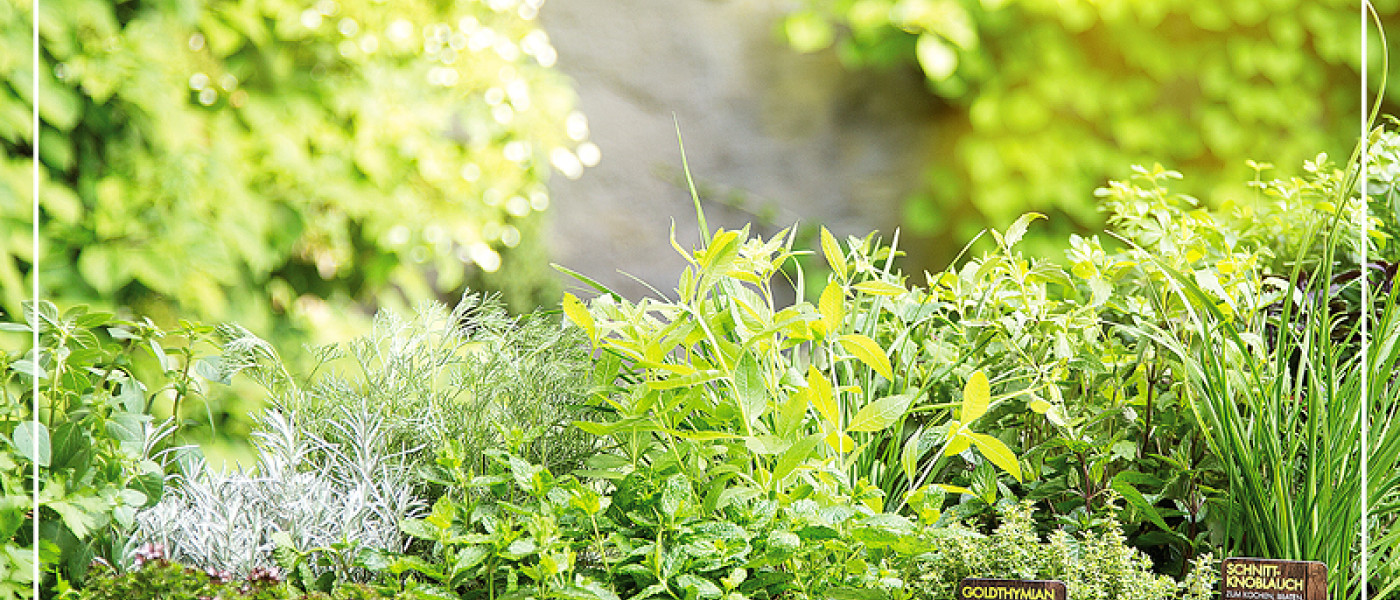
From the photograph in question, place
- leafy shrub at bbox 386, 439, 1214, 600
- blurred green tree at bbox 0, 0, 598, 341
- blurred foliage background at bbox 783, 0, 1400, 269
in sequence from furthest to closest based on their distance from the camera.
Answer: blurred foliage background at bbox 783, 0, 1400, 269
blurred green tree at bbox 0, 0, 598, 341
leafy shrub at bbox 386, 439, 1214, 600

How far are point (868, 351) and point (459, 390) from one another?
464 mm

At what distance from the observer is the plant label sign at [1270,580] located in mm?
738

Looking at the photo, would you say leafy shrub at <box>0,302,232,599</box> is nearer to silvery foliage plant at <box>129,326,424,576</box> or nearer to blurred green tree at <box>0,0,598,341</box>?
silvery foliage plant at <box>129,326,424,576</box>

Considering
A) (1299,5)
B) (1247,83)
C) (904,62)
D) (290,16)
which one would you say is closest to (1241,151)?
(1247,83)

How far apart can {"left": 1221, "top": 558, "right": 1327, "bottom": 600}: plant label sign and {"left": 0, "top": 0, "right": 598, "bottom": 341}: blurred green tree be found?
113cm

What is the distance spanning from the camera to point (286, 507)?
83 cm

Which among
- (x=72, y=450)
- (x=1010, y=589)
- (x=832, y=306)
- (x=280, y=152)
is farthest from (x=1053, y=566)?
(x=280, y=152)

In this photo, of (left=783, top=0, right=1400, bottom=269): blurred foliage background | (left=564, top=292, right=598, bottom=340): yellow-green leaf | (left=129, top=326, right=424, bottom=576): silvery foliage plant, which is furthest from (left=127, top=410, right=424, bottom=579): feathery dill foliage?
(left=783, top=0, right=1400, bottom=269): blurred foliage background

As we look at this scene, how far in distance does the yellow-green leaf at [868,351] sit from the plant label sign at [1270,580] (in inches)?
13.2

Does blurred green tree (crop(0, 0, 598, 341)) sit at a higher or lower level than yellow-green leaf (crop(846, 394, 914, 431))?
higher

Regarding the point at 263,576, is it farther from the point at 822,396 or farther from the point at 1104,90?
the point at 1104,90

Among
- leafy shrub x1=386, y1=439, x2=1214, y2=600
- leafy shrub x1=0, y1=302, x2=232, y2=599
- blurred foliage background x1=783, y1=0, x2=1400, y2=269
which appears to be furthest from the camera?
blurred foliage background x1=783, y1=0, x2=1400, y2=269

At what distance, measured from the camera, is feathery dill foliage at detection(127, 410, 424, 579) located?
2.68 ft

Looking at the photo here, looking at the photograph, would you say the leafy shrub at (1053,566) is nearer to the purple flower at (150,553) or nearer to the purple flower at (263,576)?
the purple flower at (263,576)
